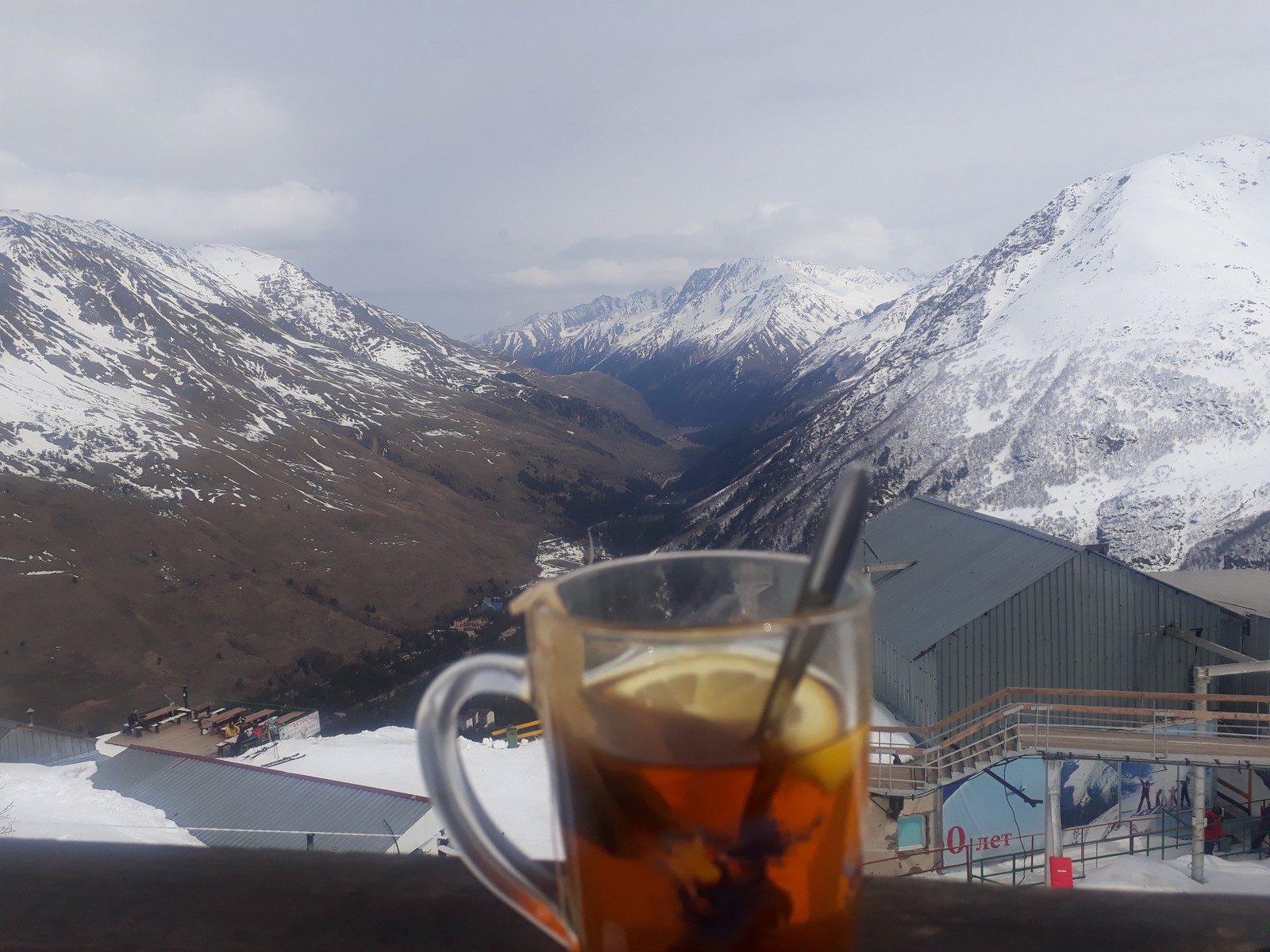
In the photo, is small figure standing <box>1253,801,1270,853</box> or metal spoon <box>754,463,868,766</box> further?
small figure standing <box>1253,801,1270,853</box>

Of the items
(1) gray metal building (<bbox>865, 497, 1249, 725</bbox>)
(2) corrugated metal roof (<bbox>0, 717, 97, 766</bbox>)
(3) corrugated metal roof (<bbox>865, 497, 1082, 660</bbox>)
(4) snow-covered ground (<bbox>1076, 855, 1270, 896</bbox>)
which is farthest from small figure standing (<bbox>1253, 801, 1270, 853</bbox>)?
(2) corrugated metal roof (<bbox>0, 717, 97, 766</bbox>)

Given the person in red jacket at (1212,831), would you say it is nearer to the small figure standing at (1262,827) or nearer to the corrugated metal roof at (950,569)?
the small figure standing at (1262,827)

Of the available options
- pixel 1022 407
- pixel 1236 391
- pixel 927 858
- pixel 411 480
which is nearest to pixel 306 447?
pixel 411 480

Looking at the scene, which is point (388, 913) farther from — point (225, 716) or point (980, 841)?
point (225, 716)

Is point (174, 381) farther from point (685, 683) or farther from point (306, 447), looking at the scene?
point (685, 683)

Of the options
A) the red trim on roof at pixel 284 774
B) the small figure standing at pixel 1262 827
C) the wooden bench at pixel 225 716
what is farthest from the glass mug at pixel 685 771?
the wooden bench at pixel 225 716

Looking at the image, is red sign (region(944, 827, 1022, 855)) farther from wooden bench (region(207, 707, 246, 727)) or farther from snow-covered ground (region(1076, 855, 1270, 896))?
wooden bench (region(207, 707, 246, 727))
